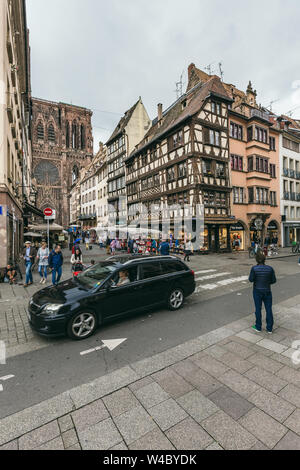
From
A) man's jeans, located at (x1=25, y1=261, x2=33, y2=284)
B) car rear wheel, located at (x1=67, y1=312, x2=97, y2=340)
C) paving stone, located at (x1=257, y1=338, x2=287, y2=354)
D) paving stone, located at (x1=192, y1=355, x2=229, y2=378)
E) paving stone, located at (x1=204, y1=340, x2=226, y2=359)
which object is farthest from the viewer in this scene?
man's jeans, located at (x1=25, y1=261, x2=33, y2=284)

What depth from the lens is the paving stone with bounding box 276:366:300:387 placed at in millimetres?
3270

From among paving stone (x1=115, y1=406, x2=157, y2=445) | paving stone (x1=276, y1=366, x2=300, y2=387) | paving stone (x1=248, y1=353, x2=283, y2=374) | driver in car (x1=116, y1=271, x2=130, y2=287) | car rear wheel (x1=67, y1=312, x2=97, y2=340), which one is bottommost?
paving stone (x1=276, y1=366, x2=300, y2=387)

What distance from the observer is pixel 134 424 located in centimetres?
252

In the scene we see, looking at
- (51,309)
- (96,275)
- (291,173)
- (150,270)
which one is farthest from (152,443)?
(291,173)

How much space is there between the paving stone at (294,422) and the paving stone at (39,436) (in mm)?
2553

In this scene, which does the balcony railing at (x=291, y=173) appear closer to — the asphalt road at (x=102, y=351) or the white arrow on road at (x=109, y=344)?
the asphalt road at (x=102, y=351)

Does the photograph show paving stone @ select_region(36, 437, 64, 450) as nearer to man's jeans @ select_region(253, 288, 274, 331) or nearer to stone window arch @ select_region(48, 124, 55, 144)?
man's jeans @ select_region(253, 288, 274, 331)

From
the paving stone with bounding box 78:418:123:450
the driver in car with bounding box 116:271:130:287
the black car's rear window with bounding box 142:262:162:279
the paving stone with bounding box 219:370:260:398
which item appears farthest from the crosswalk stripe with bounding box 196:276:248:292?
the paving stone with bounding box 78:418:123:450

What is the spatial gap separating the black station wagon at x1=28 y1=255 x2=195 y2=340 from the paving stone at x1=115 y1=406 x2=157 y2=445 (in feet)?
7.66

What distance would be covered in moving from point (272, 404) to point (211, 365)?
3.28 feet

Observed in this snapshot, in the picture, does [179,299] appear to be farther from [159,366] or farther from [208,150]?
[208,150]

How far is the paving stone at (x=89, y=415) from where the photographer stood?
2559 millimetres

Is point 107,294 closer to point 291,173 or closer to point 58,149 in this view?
point 291,173
